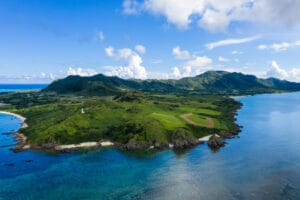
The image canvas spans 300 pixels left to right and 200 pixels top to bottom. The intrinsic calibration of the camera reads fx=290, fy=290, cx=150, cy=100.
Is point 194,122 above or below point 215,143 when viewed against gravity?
above

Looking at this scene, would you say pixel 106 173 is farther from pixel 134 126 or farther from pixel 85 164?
pixel 134 126

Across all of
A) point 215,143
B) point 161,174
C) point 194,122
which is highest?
point 194,122

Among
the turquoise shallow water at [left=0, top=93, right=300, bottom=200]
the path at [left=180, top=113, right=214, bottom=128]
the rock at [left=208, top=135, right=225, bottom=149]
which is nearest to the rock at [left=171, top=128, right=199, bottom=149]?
the turquoise shallow water at [left=0, top=93, right=300, bottom=200]

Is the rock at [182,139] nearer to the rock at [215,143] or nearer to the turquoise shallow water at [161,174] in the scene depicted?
the turquoise shallow water at [161,174]

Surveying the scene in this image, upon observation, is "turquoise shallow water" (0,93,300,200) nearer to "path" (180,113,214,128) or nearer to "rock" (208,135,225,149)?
"rock" (208,135,225,149)

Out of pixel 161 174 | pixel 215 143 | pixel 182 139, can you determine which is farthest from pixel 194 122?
pixel 161 174

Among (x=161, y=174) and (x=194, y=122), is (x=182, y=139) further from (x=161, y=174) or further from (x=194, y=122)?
(x=161, y=174)
